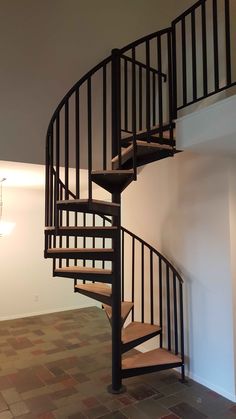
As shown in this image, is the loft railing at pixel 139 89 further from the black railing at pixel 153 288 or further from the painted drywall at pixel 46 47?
the black railing at pixel 153 288

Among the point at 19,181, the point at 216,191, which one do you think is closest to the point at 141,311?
the point at 216,191

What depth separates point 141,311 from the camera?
3.95 metres

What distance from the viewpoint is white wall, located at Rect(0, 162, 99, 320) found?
18.3ft

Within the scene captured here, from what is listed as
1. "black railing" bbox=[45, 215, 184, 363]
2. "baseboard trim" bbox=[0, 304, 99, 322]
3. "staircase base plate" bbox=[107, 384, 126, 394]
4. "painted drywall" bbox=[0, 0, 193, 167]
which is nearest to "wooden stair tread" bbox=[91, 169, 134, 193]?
"black railing" bbox=[45, 215, 184, 363]

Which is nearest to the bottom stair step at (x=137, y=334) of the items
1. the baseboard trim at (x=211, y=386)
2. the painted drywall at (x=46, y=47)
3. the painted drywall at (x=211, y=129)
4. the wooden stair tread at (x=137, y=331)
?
the wooden stair tread at (x=137, y=331)

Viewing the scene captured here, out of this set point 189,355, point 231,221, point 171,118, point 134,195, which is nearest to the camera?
point 171,118

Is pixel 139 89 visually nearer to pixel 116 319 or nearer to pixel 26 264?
pixel 116 319

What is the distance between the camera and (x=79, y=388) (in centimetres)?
311

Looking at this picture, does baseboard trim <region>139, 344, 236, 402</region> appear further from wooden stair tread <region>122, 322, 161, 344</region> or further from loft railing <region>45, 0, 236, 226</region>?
loft railing <region>45, 0, 236, 226</region>

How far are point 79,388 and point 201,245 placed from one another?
6.23 feet

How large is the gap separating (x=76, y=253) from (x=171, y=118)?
4.78 feet

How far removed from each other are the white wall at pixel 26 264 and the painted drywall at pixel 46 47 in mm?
1765

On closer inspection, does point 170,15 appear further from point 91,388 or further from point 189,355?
point 91,388

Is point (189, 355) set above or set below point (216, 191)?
below
